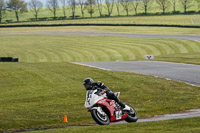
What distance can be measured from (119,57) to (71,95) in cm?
3349

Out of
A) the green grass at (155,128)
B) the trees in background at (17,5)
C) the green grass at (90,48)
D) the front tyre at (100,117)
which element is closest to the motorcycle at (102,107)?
the front tyre at (100,117)

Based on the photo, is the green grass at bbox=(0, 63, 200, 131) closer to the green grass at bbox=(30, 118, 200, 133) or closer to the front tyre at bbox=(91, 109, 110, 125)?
the front tyre at bbox=(91, 109, 110, 125)

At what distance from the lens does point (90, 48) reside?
63.4 m

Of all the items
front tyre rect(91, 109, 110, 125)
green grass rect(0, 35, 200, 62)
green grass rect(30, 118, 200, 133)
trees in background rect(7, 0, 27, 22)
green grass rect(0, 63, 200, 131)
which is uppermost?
trees in background rect(7, 0, 27, 22)

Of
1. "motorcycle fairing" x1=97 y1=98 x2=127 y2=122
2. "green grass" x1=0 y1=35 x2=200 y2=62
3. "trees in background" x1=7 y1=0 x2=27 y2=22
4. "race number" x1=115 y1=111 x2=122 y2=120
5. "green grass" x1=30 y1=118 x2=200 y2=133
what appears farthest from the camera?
"trees in background" x1=7 y1=0 x2=27 y2=22

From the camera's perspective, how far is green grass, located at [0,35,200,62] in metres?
55.0

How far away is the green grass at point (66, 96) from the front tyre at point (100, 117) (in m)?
2.90

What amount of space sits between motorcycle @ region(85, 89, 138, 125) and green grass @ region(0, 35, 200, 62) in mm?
38107

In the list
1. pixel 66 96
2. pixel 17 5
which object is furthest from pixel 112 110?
pixel 17 5

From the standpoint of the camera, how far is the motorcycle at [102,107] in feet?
40.6

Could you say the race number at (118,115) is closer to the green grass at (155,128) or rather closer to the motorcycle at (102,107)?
the motorcycle at (102,107)

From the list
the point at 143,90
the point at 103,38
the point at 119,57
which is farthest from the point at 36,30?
the point at 143,90

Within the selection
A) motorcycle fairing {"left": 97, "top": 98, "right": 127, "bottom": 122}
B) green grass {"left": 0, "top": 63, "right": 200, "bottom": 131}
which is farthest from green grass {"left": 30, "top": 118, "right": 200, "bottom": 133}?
green grass {"left": 0, "top": 63, "right": 200, "bottom": 131}

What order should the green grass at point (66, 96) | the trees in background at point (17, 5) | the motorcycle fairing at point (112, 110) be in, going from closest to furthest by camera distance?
the motorcycle fairing at point (112, 110) → the green grass at point (66, 96) → the trees in background at point (17, 5)
